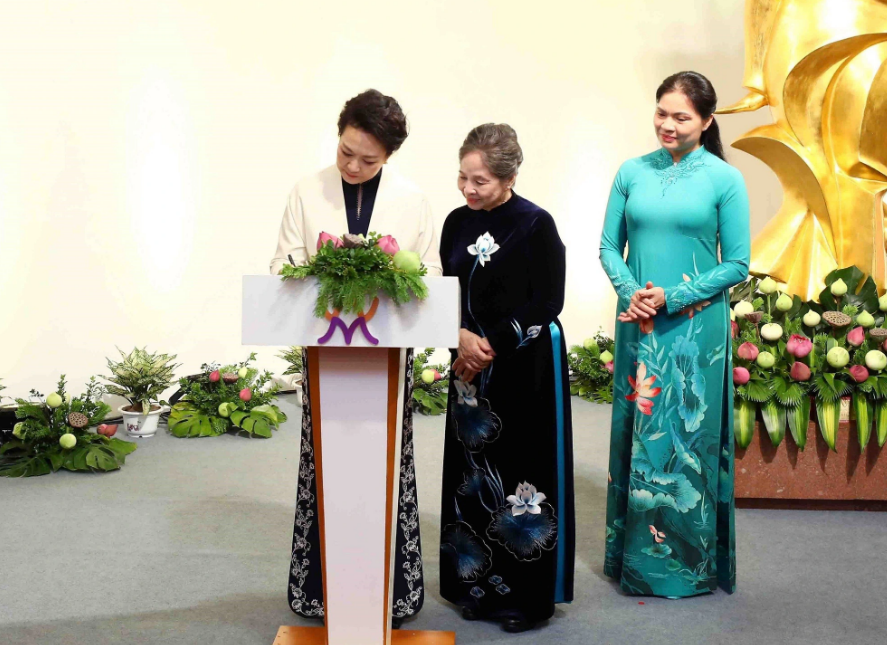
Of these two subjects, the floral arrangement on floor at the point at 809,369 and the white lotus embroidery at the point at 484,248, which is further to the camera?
the floral arrangement on floor at the point at 809,369

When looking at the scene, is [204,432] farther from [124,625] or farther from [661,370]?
[661,370]

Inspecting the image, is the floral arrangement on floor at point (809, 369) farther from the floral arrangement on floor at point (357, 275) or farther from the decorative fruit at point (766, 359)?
the floral arrangement on floor at point (357, 275)

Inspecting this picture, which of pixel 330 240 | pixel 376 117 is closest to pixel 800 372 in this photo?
pixel 376 117

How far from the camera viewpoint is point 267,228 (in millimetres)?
6070

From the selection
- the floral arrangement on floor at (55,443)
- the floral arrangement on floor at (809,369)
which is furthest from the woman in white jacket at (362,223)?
the floral arrangement on floor at (55,443)

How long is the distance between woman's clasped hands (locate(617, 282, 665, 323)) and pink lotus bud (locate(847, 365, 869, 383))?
132 cm

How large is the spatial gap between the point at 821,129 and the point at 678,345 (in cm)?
241

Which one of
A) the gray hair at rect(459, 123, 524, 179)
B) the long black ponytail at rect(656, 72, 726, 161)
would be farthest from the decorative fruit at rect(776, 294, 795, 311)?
the gray hair at rect(459, 123, 524, 179)

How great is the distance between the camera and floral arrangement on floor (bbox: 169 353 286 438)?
16.5 feet

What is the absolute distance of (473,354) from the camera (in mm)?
2496

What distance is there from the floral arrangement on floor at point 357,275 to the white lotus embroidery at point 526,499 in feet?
2.68

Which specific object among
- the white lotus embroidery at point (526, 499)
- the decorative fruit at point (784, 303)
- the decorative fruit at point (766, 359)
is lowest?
the white lotus embroidery at point (526, 499)

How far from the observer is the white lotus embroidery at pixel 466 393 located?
8.48 feet

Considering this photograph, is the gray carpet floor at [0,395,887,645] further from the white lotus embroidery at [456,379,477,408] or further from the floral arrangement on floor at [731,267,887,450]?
the white lotus embroidery at [456,379,477,408]
